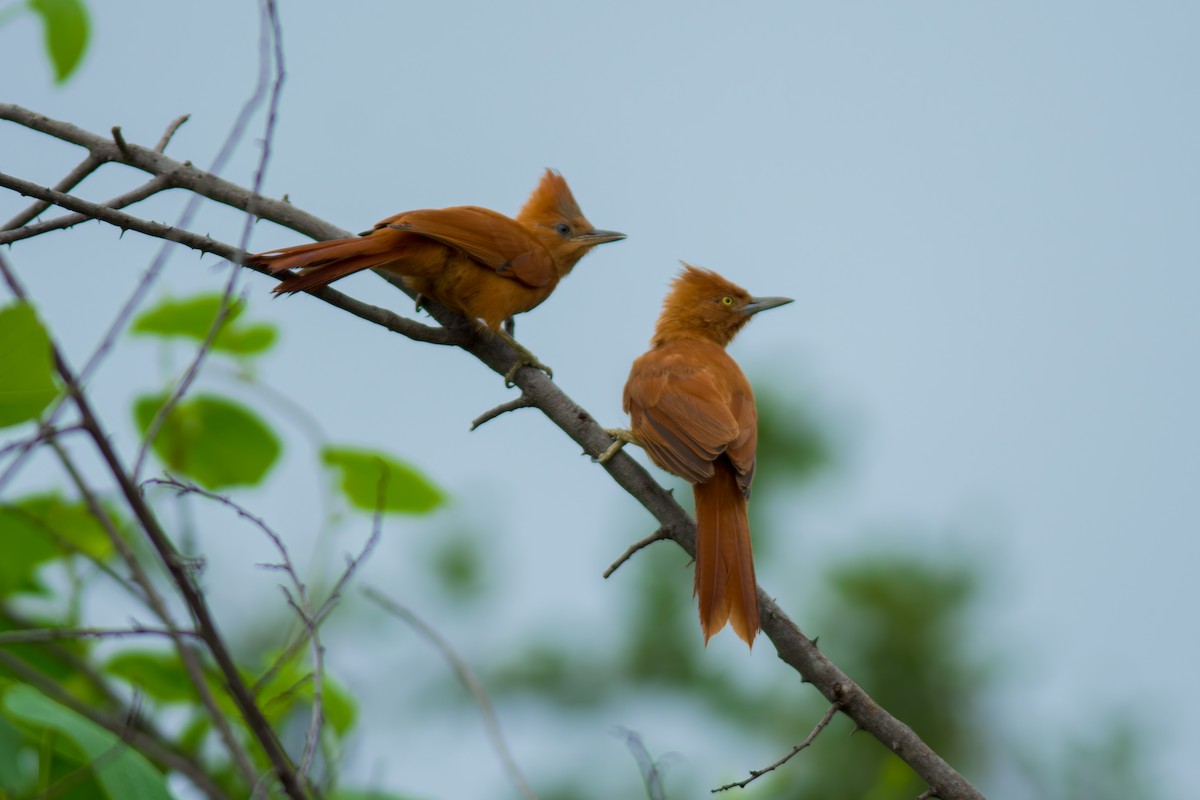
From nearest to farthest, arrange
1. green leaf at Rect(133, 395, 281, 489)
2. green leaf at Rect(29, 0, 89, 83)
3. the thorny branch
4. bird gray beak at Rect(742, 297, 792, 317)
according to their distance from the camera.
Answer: the thorny branch, green leaf at Rect(29, 0, 89, 83), green leaf at Rect(133, 395, 281, 489), bird gray beak at Rect(742, 297, 792, 317)

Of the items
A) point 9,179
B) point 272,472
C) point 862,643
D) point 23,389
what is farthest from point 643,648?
point 23,389

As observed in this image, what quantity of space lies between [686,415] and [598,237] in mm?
1217

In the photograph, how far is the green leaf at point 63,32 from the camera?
9.28 feet

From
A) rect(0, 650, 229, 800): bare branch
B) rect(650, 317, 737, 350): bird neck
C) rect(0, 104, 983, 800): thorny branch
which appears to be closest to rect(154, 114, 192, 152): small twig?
rect(0, 104, 983, 800): thorny branch

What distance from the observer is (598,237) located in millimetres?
4875

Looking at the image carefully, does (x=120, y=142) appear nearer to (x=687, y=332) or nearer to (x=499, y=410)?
(x=499, y=410)

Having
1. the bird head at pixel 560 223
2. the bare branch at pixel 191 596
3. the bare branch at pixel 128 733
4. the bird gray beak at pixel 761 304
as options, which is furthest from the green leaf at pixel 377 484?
the bird gray beak at pixel 761 304

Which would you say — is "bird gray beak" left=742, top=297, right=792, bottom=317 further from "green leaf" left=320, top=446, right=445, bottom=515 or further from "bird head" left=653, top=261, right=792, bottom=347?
"green leaf" left=320, top=446, right=445, bottom=515

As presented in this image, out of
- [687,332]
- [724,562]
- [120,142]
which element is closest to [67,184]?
[120,142]

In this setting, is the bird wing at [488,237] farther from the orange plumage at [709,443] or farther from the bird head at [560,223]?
the orange plumage at [709,443]

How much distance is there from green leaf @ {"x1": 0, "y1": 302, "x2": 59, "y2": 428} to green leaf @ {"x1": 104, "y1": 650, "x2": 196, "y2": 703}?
5.60 feet

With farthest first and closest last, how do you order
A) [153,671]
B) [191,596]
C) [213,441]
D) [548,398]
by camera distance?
[213,441], [153,671], [548,398], [191,596]

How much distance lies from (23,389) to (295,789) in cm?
64

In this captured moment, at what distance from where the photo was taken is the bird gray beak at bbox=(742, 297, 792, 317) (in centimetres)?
527
